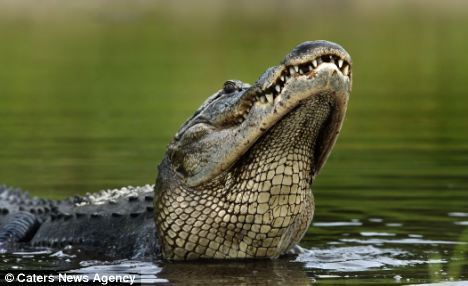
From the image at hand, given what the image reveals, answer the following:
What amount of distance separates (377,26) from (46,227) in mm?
47856

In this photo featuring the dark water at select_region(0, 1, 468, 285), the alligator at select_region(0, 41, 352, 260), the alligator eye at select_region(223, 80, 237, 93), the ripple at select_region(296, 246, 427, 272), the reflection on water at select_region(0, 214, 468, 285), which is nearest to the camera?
the alligator at select_region(0, 41, 352, 260)

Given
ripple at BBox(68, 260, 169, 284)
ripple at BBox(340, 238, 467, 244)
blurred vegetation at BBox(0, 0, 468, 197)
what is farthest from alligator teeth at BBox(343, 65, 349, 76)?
blurred vegetation at BBox(0, 0, 468, 197)

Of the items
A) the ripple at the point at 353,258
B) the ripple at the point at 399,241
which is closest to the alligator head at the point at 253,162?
the ripple at the point at 353,258

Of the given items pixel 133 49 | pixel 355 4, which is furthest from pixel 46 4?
pixel 133 49

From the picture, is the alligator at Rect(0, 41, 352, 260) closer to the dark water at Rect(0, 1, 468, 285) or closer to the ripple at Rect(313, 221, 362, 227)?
A: the dark water at Rect(0, 1, 468, 285)

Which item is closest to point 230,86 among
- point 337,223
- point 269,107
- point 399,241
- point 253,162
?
point 253,162

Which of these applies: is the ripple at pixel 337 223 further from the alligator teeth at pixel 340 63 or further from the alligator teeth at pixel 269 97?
the alligator teeth at pixel 340 63

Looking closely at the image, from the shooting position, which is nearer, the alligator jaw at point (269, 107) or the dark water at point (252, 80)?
the alligator jaw at point (269, 107)

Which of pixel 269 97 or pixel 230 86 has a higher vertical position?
pixel 230 86

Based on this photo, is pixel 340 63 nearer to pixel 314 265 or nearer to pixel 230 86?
pixel 230 86

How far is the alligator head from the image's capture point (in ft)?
24.8

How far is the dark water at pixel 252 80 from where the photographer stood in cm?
884

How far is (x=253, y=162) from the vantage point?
809 cm

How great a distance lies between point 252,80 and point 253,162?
68.8 ft
